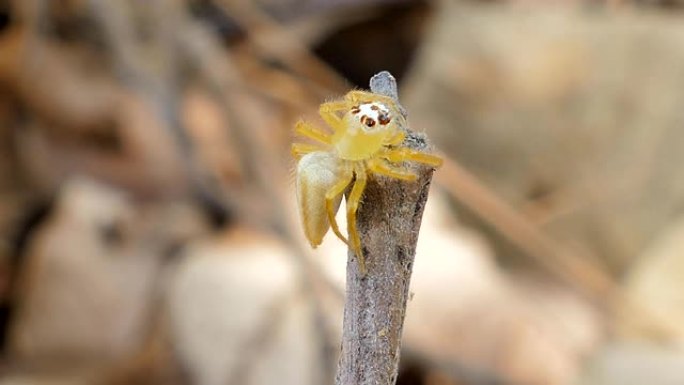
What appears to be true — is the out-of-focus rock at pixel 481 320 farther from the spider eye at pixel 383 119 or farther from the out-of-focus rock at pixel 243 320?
the spider eye at pixel 383 119

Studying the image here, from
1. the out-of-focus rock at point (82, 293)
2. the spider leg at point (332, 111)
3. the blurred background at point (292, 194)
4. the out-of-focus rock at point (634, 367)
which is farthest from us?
the out-of-focus rock at point (82, 293)

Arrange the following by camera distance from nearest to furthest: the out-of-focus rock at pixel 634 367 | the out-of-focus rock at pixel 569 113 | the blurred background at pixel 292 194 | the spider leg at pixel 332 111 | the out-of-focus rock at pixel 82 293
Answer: the spider leg at pixel 332 111
the out-of-focus rock at pixel 634 367
the blurred background at pixel 292 194
the out-of-focus rock at pixel 82 293
the out-of-focus rock at pixel 569 113

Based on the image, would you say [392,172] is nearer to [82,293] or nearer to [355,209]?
[355,209]

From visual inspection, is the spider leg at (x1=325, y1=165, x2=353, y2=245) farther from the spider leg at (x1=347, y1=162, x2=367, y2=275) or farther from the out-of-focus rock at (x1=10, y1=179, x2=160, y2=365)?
the out-of-focus rock at (x1=10, y1=179, x2=160, y2=365)

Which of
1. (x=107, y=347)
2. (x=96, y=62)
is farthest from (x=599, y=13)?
(x=107, y=347)

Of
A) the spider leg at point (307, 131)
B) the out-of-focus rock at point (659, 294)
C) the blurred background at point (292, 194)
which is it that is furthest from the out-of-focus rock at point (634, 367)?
the spider leg at point (307, 131)

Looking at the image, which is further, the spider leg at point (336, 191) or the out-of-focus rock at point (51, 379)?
the out-of-focus rock at point (51, 379)

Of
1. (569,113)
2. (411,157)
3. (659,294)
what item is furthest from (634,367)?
(411,157)
